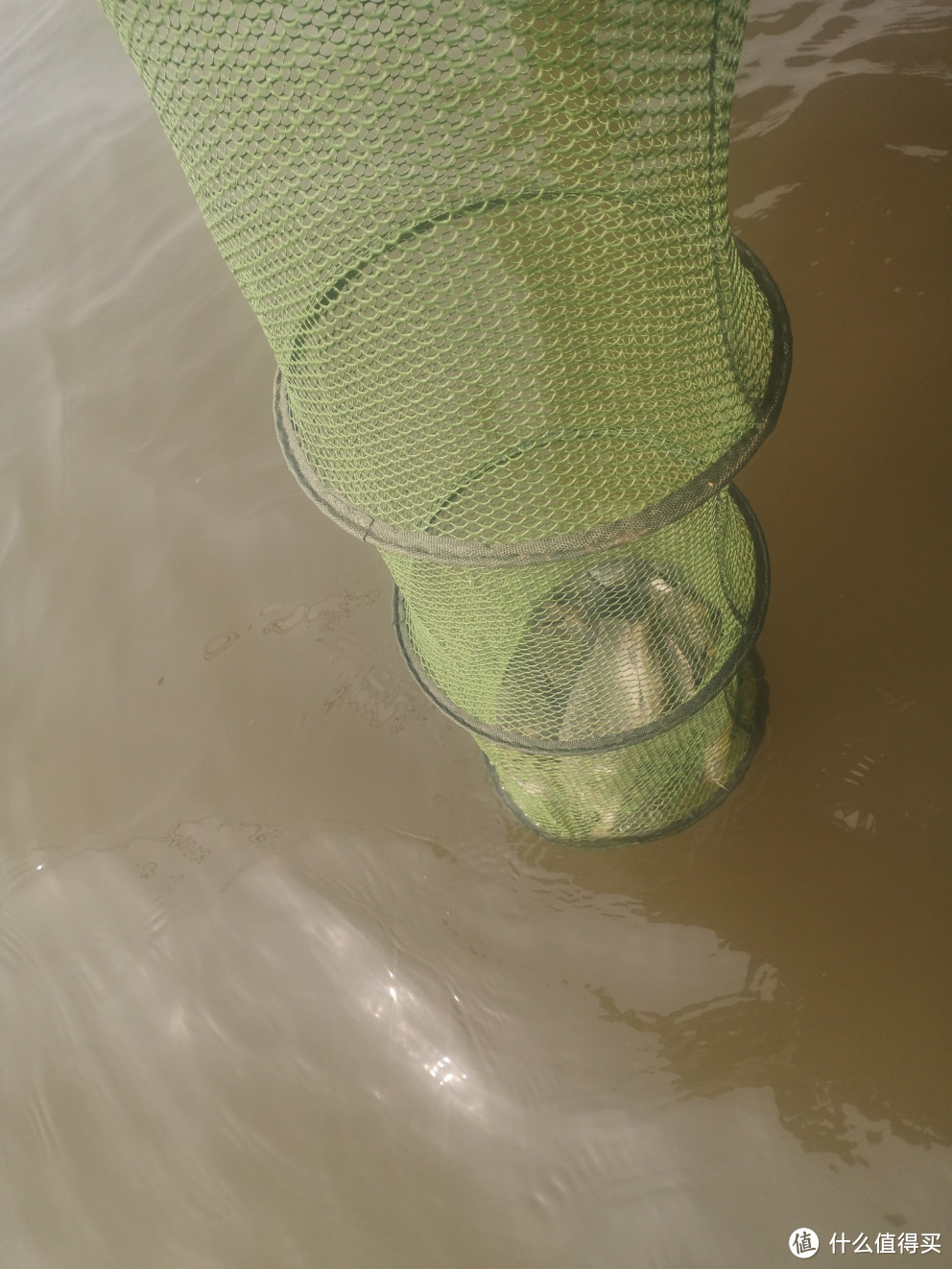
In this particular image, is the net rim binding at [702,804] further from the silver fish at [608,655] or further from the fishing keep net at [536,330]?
the silver fish at [608,655]

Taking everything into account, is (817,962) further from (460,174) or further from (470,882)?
(460,174)

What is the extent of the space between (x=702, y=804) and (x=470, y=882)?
19.4 inches

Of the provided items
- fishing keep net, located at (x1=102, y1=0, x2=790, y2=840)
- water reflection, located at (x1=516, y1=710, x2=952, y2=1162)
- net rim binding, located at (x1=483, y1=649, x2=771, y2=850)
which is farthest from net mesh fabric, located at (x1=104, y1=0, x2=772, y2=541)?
water reflection, located at (x1=516, y1=710, x2=952, y2=1162)

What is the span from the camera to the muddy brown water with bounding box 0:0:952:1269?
1.59 meters

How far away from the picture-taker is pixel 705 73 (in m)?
0.93

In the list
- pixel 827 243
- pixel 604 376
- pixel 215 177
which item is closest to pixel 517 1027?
pixel 604 376

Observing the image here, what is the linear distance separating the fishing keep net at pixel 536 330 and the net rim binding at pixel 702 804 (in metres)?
0.01

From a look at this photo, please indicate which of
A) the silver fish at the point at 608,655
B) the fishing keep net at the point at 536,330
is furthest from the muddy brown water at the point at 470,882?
the silver fish at the point at 608,655

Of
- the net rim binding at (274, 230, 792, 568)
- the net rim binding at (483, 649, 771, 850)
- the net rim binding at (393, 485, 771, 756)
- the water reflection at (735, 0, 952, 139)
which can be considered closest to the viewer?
the net rim binding at (274, 230, 792, 568)

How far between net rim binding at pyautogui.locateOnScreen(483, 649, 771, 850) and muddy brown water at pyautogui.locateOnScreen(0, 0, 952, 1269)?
3 cm

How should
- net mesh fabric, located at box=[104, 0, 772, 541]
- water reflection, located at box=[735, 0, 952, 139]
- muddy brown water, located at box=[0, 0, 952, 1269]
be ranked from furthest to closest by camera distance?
water reflection, located at box=[735, 0, 952, 139] < muddy brown water, located at box=[0, 0, 952, 1269] < net mesh fabric, located at box=[104, 0, 772, 541]

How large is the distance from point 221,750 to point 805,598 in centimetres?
138

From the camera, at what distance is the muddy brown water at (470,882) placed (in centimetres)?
159

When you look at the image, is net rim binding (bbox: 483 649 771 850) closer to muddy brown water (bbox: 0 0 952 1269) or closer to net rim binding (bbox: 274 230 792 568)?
muddy brown water (bbox: 0 0 952 1269)
